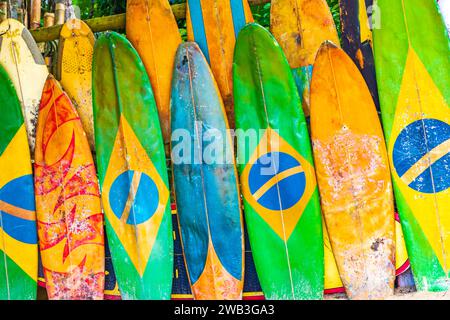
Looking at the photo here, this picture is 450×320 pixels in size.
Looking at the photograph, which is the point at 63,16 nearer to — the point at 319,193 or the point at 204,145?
the point at 204,145

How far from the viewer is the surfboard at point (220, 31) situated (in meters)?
2.33

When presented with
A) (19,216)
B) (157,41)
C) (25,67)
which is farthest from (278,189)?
(25,67)

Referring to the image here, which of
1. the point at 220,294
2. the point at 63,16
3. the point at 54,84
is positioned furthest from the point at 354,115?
the point at 63,16

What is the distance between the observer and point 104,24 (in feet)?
8.36

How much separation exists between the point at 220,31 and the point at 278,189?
2.78ft

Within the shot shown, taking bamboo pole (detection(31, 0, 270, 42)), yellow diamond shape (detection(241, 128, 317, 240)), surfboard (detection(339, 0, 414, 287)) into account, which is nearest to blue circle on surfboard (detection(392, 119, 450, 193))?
surfboard (detection(339, 0, 414, 287))

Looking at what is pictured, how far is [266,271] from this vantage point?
215 cm

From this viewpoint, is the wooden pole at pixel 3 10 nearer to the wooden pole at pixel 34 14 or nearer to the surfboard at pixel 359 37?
the wooden pole at pixel 34 14

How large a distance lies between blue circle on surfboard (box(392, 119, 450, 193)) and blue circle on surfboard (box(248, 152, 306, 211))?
0.44m

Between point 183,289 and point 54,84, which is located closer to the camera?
point 183,289

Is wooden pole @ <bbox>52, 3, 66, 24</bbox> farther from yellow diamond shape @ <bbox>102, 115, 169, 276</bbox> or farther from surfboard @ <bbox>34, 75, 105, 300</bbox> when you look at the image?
yellow diamond shape @ <bbox>102, 115, 169, 276</bbox>

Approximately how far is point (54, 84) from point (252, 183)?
1.14 metres

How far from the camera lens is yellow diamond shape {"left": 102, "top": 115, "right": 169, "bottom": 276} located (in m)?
2.24

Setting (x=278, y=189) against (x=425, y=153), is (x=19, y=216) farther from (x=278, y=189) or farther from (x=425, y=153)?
(x=425, y=153)
